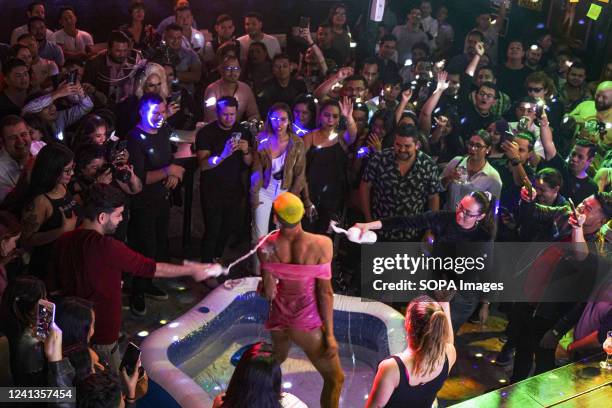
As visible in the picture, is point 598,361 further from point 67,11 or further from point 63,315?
point 67,11

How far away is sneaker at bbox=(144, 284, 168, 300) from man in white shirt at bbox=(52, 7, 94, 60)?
3010 mm

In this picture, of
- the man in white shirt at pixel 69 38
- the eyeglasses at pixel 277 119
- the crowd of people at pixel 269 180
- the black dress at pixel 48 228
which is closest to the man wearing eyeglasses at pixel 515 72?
the crowd of people at pixel 269 180

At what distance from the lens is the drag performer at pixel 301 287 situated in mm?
4094

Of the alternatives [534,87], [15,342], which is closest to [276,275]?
[15,342]

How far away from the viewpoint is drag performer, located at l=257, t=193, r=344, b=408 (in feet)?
13.4

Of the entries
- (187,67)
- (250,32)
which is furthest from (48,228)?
(250,32)

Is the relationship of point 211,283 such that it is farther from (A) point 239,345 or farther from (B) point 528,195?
(B) point 528,195

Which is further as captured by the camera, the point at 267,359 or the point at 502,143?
the point at 502,143

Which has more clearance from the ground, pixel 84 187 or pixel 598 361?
pixel 84 187

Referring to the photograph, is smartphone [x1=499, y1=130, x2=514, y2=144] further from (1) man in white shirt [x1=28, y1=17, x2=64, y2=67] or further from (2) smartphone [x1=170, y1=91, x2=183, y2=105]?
(1) man in white shirt [x1=28, y1=17, x2=64, y2=67]

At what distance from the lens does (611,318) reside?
450 centimetres

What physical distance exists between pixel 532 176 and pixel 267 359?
363cm

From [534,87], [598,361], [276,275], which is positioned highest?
[534,87]

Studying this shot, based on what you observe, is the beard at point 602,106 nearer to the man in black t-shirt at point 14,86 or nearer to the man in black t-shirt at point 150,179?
the man in black t-shirt at point 150,179
